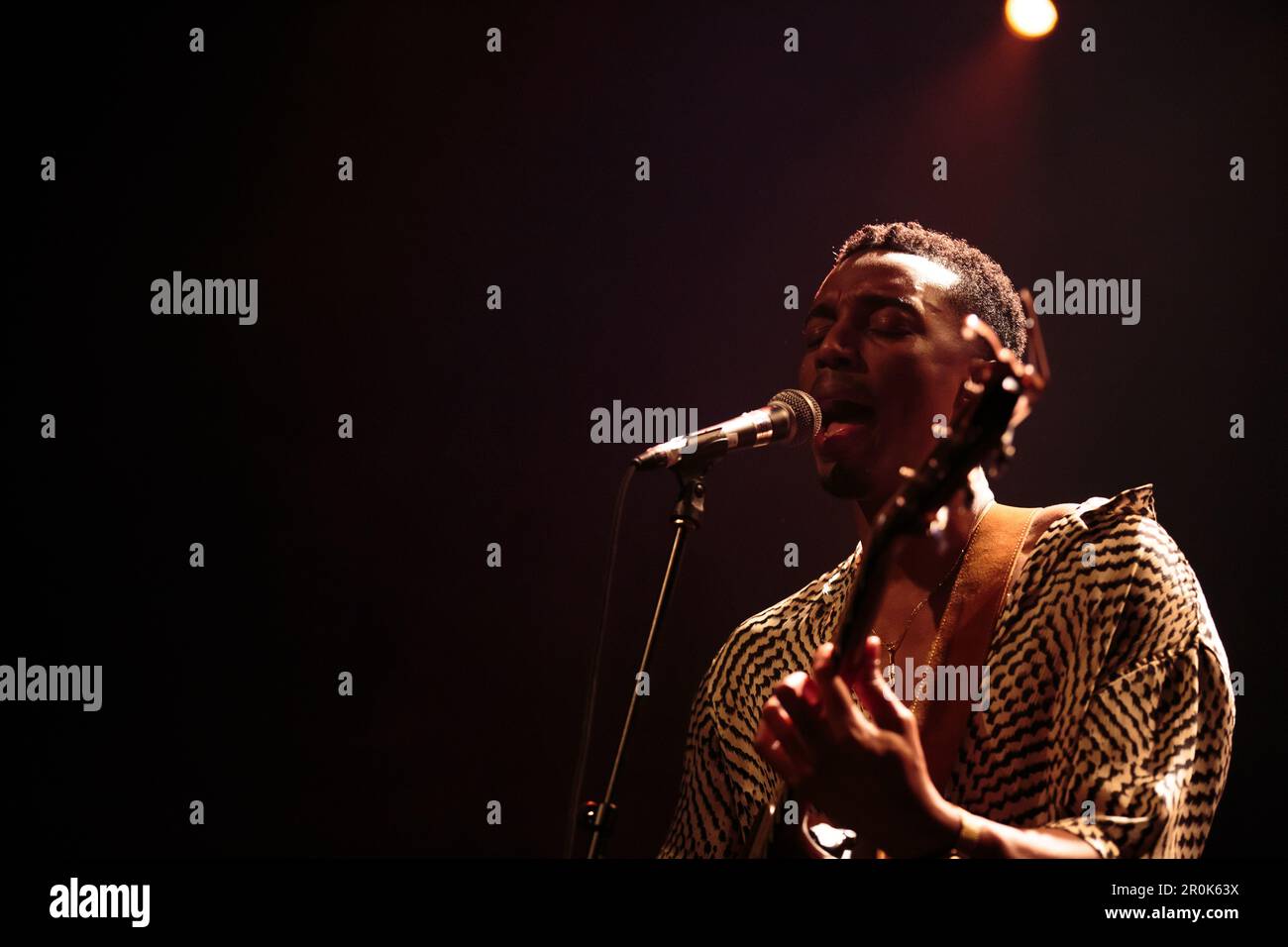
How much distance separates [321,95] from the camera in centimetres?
358

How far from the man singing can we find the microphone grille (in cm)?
14

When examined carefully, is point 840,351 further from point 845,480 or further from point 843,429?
point 845,480

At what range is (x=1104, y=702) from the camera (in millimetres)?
2016

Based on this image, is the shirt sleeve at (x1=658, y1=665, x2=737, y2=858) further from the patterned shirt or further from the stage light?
the stage light

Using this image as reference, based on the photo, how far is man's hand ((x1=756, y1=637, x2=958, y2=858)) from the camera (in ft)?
5.81

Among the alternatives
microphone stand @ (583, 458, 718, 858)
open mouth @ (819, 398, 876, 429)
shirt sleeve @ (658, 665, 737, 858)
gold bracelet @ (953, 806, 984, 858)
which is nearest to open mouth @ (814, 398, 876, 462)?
open mouth @ (819, 398, 876, 429)

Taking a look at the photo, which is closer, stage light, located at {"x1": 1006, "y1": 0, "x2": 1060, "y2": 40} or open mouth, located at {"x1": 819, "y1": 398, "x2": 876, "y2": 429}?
open mouth, located at {"x1": 819, "y1": 398, "x2": 876, "y2": 429}

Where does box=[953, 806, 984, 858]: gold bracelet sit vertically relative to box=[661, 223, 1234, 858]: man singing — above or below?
below

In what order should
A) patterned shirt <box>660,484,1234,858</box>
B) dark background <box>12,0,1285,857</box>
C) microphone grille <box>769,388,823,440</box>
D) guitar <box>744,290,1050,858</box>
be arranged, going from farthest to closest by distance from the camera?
dark background <box>12,0,1285,857</box>, microphone grille <box>769,388,823,440</box>, patterned shirt <box>660,484,1234,858</box>, guitar <box>744,290,1050,858</box>

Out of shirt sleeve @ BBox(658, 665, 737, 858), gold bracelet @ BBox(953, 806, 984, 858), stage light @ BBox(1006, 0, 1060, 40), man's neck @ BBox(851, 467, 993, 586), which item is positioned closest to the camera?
gold bracelet @ BBox(953, 806, 984, 858)

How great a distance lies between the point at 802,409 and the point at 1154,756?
99cm

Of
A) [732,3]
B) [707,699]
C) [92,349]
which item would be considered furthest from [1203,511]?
[92,349]

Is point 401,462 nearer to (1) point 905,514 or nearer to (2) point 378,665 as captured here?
(2) point 378,665
